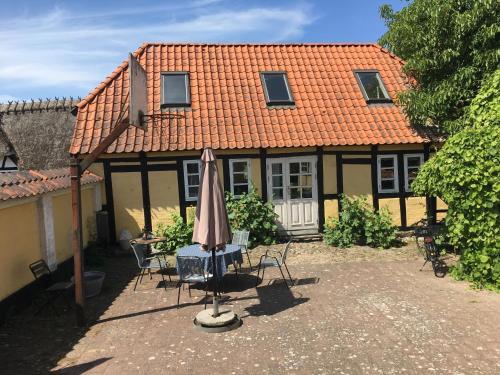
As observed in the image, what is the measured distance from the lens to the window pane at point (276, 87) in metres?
11.9

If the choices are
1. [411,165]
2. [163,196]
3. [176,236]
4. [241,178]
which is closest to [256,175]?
[241,178]

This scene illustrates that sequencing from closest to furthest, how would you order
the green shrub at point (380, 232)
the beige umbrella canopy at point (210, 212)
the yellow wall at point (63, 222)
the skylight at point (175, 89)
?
the beige umbrella canopy at point (210, 212) → the yellow wall at point (63, 222) → the green shrub at point (380, 232) → the skylight at point (175, 89)

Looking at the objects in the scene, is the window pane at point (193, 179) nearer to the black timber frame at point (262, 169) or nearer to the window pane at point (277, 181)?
the black timber frame at point (262, 169)

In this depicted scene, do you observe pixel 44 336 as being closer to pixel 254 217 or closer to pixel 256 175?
pixel 254 217

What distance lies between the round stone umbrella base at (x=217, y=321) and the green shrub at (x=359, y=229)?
5058mm

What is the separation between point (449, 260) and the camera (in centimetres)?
873

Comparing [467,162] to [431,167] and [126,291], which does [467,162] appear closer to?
[431,167]

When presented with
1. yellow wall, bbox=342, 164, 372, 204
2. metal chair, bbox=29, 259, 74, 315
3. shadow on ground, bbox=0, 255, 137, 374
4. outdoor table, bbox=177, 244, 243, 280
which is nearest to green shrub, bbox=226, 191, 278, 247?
yellow wall, bbox=342, 164, 372, 204

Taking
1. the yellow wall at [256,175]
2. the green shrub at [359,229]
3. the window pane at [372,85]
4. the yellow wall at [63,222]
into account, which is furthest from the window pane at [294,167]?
the yellow wall at [63,222]

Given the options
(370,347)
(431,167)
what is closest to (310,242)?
(431,167)

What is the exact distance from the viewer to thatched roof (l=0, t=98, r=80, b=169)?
1323 cm

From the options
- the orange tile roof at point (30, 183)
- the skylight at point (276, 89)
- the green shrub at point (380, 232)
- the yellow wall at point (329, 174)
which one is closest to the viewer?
the orange tile roof at point (30, 183)

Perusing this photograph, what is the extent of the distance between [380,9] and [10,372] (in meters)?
11.8

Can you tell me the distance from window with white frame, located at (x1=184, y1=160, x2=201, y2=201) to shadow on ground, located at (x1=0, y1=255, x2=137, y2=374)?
345 centimetres
